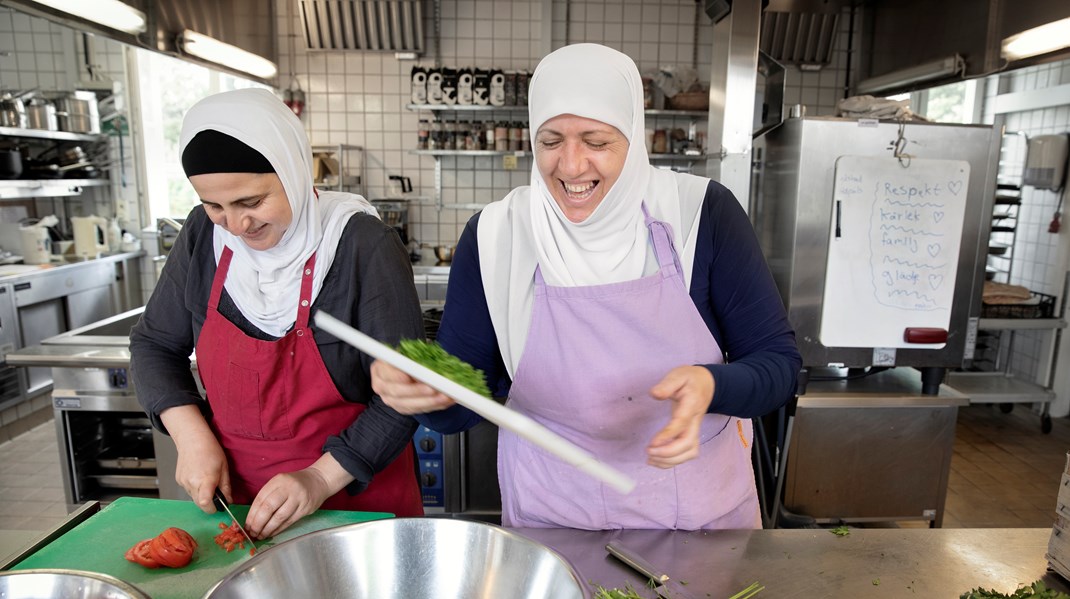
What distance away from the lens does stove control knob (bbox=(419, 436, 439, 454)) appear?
2.98 m

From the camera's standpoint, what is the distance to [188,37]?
341 cm

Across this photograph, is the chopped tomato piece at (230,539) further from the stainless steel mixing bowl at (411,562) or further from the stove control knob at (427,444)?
the stove control knob at (427,444)

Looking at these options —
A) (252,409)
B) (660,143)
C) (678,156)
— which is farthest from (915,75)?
(252,409)

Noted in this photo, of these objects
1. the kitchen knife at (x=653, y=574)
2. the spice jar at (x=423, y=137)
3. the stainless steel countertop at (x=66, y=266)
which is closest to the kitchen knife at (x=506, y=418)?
the kitchen knife at (x=653, y=574)

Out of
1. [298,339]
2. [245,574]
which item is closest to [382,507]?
[298,339]

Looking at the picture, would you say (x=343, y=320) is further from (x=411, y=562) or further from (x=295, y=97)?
(x=295, y=97)

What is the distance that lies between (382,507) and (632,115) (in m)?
1.01

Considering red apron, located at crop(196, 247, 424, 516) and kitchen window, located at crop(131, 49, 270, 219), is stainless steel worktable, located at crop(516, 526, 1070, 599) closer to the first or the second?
red apron, located at crop(196, 247, 424, 516)

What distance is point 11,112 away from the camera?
466cm

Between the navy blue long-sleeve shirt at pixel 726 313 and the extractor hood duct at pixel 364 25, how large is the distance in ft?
14.1

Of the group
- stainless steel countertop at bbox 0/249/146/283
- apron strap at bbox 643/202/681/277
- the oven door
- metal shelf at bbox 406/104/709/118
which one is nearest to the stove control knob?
the oven door

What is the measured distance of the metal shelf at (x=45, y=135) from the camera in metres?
4.56

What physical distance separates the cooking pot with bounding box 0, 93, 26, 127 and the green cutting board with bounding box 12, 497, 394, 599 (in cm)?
457

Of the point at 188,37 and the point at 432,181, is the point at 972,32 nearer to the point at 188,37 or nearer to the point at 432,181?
the point at 432,181
